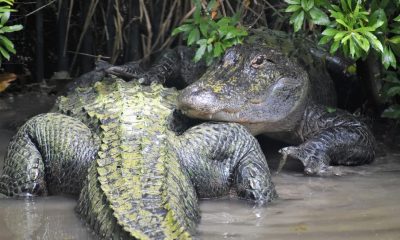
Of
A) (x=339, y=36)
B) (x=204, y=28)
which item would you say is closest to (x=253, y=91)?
(x=204, y=28)

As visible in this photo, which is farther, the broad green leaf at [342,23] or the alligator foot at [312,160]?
the alligator foot at [312,160]

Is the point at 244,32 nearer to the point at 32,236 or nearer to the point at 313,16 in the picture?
the point at 313,16

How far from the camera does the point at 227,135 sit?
190 inches

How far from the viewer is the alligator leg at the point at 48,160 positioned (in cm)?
467

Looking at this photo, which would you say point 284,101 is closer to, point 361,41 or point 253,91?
point 253,91

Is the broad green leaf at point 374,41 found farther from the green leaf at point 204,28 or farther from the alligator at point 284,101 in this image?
the green leaf at point 204,28

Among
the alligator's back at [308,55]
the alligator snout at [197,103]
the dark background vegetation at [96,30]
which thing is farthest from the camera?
the dark background vegetation at [96,30]

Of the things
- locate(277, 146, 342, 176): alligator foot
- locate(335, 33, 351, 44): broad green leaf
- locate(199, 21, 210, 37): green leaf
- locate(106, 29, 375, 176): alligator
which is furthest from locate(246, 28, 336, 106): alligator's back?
locate(335, 33, 351, 44): broad green leaf

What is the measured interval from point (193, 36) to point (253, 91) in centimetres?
57

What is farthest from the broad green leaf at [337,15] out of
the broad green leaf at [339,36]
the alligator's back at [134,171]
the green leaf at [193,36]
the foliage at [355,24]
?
the alligator's back at [134,171]

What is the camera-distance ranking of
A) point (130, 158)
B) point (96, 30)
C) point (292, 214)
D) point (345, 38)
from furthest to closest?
point (96, 30), point (345, 38), point (292, 214), point (130, 158)

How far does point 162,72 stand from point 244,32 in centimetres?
156

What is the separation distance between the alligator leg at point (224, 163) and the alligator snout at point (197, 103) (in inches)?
5.5

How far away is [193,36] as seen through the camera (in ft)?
17.4
